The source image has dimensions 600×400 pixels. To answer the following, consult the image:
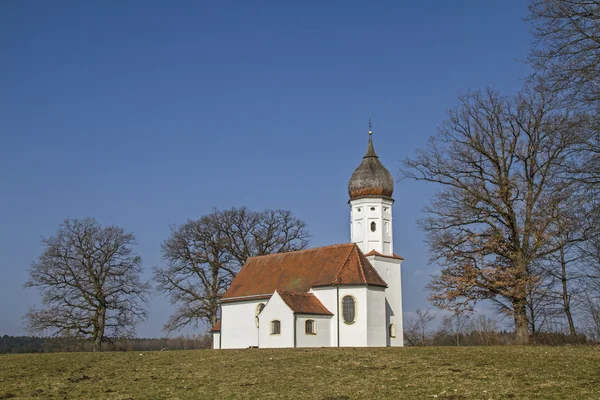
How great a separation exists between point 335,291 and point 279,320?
4109 mm

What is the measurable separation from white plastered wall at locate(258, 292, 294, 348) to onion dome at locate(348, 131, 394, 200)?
469 inches

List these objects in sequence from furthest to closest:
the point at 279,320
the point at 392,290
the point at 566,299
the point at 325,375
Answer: the point at 392,290, the point at 279,320, the point at 566,299, the point at 325,375

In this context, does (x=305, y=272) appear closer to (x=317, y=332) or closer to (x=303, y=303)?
(x=303, y=303)

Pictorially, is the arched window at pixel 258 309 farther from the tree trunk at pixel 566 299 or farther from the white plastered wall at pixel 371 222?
the tree trunk at pixel 566 299

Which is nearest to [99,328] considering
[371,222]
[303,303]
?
[303,303]

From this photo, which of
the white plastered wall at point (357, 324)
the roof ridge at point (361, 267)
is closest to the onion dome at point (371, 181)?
the roof ridge at point (361, 267)

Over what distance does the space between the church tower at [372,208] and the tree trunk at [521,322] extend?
16.9 m

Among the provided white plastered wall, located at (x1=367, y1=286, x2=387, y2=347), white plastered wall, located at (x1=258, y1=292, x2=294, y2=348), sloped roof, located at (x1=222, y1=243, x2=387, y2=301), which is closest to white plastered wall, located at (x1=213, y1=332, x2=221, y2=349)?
sloped roof, located at (x1=222, y1=243, x2=387, y2=301)

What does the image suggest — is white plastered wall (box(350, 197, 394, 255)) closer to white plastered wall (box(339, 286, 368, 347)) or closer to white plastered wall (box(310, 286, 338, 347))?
white plastered wall (box(310, 286, 338, 347))

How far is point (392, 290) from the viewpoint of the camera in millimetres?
46625

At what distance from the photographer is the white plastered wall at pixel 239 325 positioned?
45.8m

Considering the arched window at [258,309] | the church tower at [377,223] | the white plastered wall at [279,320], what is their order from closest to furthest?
the white plastered wall at [279,320], the arched window at [258,309], the church tower at [377,223]

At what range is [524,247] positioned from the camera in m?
31.2

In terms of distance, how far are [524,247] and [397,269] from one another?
17.1 metres
